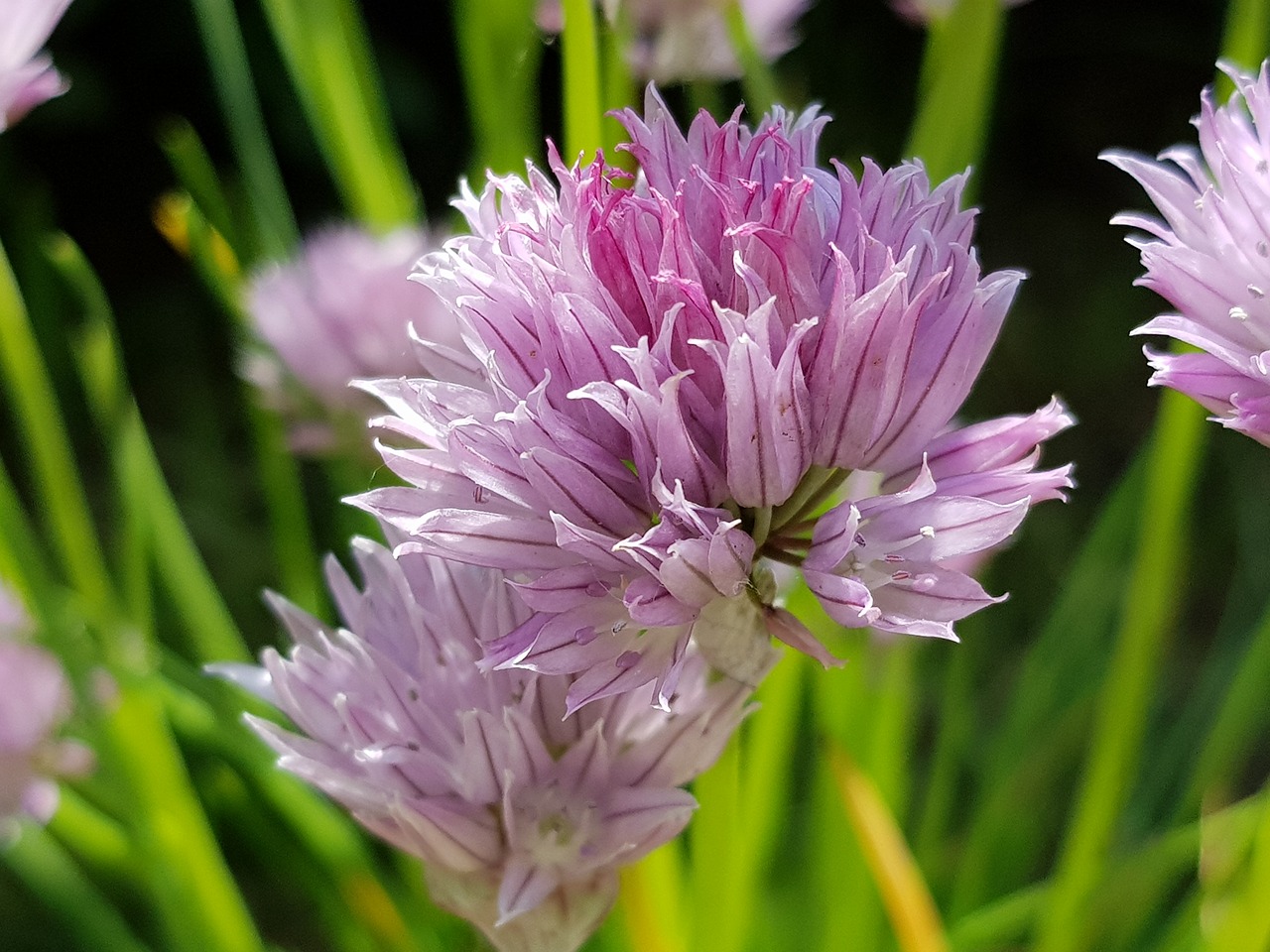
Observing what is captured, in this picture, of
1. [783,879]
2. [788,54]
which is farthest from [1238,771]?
[788,54]

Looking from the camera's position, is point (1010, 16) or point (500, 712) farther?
point (1010, 16)

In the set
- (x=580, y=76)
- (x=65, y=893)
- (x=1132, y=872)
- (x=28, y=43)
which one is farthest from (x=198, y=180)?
(x=1132, y=872)

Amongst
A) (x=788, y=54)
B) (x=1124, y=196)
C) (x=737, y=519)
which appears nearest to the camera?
(x=737, y=519)

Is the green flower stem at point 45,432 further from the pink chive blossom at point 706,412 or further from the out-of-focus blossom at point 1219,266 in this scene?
the out-of-focus blossom at point 1219,266

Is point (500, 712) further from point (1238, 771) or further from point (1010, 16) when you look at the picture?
point (1010, 16)

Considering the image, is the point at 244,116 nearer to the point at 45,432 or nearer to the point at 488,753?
the point at 45,432

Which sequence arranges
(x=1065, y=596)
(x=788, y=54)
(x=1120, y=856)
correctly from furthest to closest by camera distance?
(x=788, y=54), (x=1065, y=596), (x=1120, y=856)

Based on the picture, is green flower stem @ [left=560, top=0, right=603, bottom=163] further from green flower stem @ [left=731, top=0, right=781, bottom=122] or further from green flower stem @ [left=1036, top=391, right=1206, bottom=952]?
green flower stem @ [left=1036, top=391, right=1206, bottom=952]
